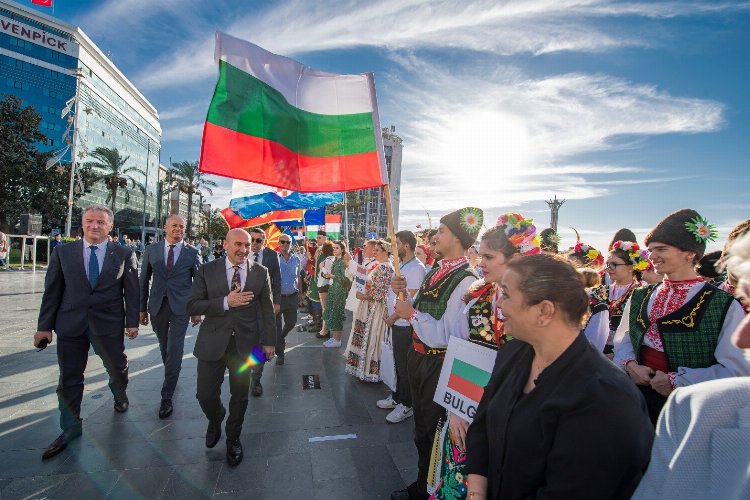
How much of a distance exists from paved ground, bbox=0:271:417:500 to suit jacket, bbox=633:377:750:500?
2.72 meters

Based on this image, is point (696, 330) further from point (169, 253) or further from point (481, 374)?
point (169, 253)

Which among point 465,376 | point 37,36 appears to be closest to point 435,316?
point 465,376

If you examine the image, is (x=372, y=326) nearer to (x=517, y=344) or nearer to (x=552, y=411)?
(x=517, y=344)

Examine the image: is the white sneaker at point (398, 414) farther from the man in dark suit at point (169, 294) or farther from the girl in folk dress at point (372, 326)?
the man in dark suit at point (169, 294)

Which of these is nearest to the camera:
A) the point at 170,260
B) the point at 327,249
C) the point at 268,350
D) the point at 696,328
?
the point at 696,328

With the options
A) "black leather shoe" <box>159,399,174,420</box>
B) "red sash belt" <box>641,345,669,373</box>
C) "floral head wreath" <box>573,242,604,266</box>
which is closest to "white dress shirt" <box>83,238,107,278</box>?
"black leather shoe" <box>159,399,174,420</box>

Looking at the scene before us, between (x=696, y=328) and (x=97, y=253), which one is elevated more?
(x=97, y=253)

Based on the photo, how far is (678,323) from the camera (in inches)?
95.6

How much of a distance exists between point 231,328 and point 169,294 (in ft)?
4.97

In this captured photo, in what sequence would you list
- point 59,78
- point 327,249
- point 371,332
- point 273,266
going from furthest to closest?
point 59,78
point 327,249
point 371,332
point 273,266

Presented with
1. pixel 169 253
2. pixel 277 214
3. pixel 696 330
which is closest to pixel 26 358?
pixel 169 253

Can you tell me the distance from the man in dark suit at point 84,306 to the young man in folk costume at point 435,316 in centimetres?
293

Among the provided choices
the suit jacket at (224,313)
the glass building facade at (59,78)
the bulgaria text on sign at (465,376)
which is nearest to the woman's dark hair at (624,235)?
the bulgaria text on sign at (465,376)

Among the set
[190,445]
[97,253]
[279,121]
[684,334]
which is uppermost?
[279,121]
